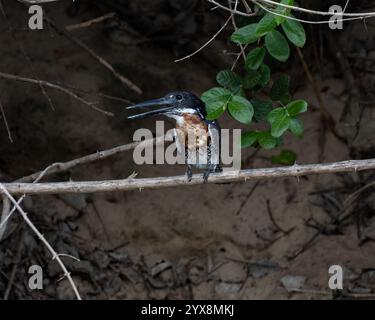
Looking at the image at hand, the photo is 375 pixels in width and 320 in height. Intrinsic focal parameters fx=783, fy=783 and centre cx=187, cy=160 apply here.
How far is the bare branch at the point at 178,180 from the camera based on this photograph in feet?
10.0

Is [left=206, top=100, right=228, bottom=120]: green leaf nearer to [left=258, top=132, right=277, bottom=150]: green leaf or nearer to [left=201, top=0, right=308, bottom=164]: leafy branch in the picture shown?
[left=201, top=0, right=308, bottom=164]: leafy branch

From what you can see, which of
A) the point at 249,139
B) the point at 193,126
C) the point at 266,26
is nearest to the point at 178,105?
the point at 193,126

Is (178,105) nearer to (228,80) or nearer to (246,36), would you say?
(228,80)

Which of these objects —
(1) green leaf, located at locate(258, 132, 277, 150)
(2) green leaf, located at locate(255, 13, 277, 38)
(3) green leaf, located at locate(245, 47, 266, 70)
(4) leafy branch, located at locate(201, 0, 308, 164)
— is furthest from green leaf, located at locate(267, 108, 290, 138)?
(2) green leaf, located at locate(255, 13, 277, 38)

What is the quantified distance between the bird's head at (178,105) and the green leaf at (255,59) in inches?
14.0

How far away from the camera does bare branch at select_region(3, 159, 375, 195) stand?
3.05 m

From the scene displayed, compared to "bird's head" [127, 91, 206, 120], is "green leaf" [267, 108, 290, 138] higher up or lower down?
lower down

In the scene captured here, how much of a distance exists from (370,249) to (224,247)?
0.82 meters

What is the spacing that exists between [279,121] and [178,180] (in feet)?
1.54

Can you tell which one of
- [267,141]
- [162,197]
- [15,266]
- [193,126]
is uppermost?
[193,126]

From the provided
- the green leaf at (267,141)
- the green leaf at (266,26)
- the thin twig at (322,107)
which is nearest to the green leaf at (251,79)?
the green leaf at (267,141)

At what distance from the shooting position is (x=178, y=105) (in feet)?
11.6

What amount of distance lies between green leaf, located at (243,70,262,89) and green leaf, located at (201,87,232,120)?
117mm

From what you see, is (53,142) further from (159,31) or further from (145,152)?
(159,31)
